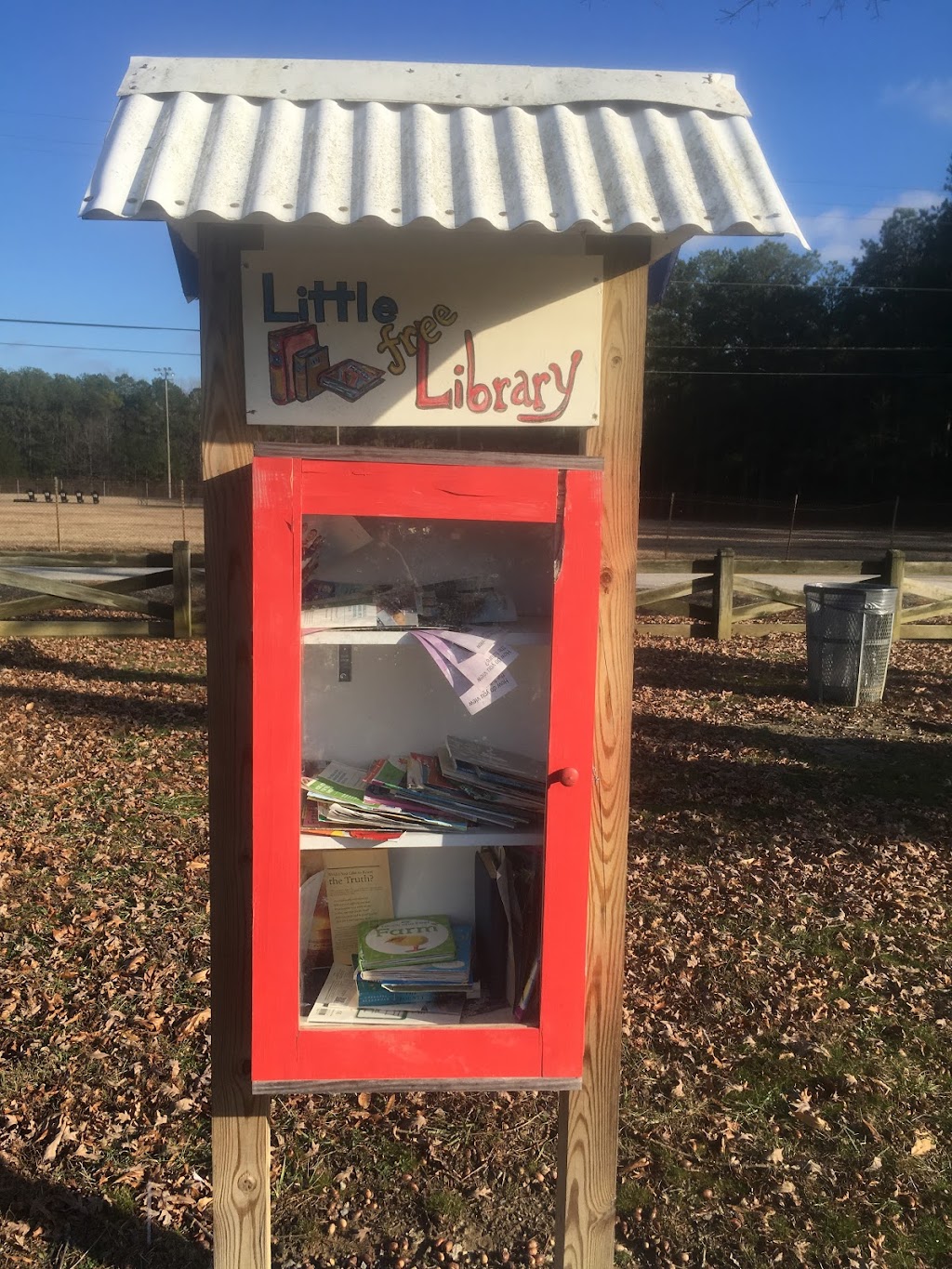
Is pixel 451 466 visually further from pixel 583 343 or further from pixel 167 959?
pixel 167 959

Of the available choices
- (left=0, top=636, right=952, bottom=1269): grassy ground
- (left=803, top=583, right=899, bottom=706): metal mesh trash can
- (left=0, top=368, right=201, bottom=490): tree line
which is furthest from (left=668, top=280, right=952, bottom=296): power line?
(left=0, top=636, right=952, bottom=1269): grassy ground

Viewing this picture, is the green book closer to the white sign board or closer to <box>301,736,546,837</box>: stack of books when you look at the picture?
<box>301,736,546,837</box>: stack of books

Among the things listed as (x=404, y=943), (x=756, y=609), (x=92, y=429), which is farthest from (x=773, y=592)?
(x=92, y=429)

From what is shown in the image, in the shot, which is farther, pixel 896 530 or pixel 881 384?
pixel 881 384

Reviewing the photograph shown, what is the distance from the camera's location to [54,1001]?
365 cm

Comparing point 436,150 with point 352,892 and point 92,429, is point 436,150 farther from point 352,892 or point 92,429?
point 92,429

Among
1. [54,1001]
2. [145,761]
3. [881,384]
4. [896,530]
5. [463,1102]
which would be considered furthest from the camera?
[881,384]

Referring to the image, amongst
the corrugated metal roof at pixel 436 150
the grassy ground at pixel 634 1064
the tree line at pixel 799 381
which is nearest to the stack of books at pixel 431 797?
the corrugated metal roof at pixel 436 150

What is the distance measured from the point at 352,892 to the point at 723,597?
8.99 metres

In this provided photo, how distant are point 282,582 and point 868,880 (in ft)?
13.3

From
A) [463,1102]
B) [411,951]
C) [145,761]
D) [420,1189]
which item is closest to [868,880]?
[463,1102]

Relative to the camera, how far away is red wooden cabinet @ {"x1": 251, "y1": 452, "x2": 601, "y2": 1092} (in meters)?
1.94

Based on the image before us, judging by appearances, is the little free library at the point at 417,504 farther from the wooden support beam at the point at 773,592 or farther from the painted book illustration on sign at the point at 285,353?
the wooden support beam at the point at 773,592

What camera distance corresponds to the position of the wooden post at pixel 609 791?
2.10 metres
